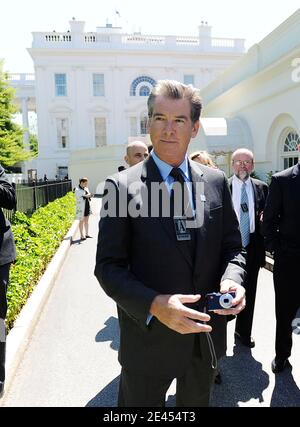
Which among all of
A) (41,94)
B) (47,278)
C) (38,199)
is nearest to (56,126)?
(41,94)

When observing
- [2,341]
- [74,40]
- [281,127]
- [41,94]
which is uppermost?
[74,40]

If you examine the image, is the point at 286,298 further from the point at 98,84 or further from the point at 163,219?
the point at 98,84

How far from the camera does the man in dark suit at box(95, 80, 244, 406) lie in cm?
188

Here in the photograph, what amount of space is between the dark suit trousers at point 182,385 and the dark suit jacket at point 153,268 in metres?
0.06

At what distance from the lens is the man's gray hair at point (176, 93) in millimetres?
1924

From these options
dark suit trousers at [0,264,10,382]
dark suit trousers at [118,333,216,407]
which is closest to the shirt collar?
dark suit trousers at [118,333,216,407]

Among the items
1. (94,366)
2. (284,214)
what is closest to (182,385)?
(94,366)

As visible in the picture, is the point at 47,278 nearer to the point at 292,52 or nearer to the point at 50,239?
the point at 50,239

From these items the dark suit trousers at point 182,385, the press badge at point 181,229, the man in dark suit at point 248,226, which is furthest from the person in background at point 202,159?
the dark suit trousers at point 182,385

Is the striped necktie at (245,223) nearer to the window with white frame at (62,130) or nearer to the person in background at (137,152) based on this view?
the person in background at (137,152)

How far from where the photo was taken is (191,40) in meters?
45.0
